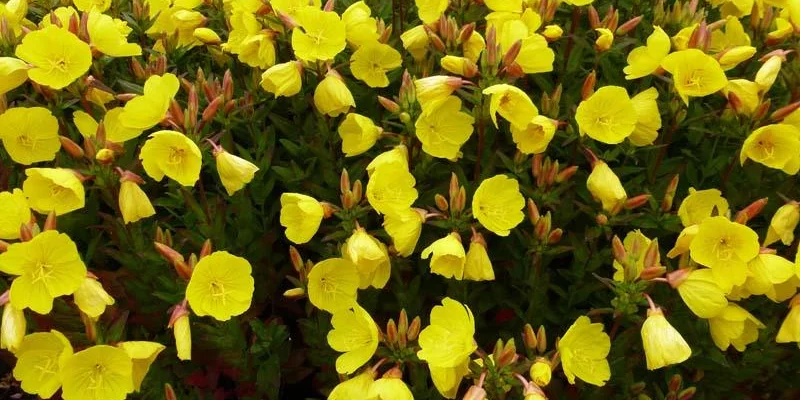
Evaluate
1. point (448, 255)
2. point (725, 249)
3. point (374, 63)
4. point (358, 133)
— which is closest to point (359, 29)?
point (374, 63)

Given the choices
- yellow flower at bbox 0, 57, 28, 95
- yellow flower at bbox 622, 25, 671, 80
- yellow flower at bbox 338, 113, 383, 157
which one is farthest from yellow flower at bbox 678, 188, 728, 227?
yellow flower at bbox 0, 57, 28, 95

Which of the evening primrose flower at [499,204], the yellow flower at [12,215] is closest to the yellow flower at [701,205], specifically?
the evening primrose flower at [499,204]

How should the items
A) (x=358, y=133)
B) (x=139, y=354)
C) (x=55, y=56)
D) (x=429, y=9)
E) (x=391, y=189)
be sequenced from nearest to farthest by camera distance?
(x=139, y=354) < (x=391, y=189) < (x=55, y=56) < (x=358, y=133) < (x=429, y=9)

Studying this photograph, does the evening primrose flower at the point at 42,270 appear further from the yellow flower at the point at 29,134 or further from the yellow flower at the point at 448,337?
the yellow flower at the point at 448,337

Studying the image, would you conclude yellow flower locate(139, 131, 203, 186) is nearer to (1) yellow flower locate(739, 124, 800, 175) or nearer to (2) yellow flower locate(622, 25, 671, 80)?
(2) yellow flower locate(622, 25, 671, 80)

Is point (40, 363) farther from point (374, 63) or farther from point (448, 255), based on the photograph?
point (374, 63)

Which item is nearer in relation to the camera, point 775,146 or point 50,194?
point 50,194
